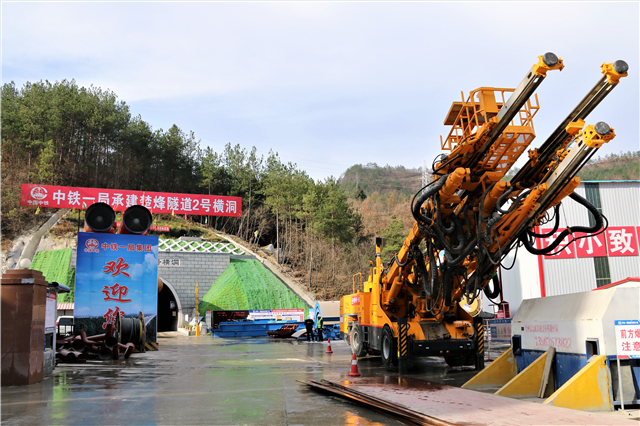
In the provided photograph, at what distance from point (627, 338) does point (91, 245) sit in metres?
21.4

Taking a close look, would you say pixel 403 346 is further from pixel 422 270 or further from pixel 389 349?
pixel 422 270

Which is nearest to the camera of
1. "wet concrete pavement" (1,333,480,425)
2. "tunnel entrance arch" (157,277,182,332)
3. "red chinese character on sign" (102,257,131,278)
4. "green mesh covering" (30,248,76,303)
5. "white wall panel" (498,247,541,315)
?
"wet concrete pavement" (1,333,480,425)

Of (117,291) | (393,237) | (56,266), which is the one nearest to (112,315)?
(117,291)

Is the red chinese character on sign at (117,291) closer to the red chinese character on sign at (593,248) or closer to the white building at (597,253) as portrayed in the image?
the white building at (597,253)

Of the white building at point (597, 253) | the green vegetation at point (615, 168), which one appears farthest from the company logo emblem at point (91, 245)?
the green vegetation at point (615, 168)

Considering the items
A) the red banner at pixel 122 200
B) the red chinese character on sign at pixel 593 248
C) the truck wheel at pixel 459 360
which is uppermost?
the red banner at pixel 122 200

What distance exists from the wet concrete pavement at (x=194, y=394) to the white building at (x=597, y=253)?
12.3m

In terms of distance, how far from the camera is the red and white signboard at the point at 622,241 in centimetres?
2627

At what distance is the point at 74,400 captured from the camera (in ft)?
31.9

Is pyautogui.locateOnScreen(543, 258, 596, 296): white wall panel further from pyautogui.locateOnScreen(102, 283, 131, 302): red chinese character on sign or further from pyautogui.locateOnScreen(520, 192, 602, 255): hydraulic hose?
pyautogui.locateOnScreen(102, 283, 131, 302): red chinese character on sign

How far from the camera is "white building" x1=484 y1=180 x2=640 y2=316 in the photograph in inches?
1035

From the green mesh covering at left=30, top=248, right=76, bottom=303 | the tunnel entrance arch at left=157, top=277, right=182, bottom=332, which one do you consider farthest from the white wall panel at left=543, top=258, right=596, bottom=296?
the green mesh covering at left=30, top=248, right=76, bottom=303

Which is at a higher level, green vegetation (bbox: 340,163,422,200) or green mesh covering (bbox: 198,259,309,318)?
green vegetation (bbox: 340,163,422,200)

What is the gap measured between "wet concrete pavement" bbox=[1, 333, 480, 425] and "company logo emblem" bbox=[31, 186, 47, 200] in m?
35.2
